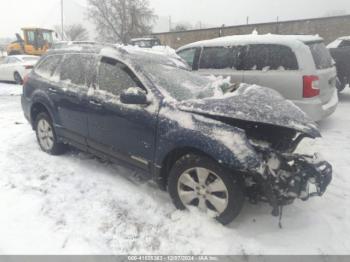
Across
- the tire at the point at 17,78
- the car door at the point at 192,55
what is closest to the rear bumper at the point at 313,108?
the car door at the point at 192,55

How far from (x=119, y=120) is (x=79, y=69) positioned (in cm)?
125

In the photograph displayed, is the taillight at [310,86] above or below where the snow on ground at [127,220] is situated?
above

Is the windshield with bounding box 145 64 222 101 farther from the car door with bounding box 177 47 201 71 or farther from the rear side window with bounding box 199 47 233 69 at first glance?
the car door with bounding box 177 47 201 71

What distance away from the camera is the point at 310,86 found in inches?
218

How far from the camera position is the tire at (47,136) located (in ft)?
16.6

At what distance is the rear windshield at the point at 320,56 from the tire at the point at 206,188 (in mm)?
3768

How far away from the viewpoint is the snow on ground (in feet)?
9.90

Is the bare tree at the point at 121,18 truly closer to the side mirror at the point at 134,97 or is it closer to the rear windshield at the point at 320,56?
the rear windshield at the point at 320,56

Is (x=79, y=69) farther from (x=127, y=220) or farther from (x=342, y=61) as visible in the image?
(x=342, y=61)

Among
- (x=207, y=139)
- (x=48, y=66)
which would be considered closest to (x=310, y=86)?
(x=207, y=139)

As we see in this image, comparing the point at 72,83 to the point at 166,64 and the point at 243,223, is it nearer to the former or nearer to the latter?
the point at 166,64

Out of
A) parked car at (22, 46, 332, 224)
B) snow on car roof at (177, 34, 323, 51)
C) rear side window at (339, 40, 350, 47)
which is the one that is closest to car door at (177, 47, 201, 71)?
snow on car roof at (177, 34, 323, 51)

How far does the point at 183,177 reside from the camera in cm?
331

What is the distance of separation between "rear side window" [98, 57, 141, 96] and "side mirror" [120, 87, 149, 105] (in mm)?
214
